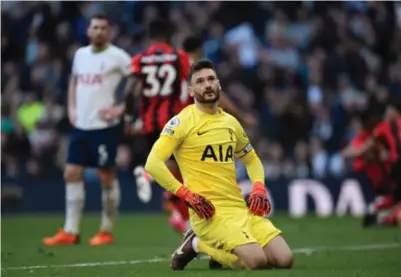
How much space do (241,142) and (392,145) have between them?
7.37m

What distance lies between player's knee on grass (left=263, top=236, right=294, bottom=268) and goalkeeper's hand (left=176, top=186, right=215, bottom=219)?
0.62 m

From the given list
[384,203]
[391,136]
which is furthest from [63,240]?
[384,203]

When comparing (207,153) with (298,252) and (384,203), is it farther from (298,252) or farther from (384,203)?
(384,203)

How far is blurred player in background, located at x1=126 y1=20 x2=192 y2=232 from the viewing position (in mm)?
14273

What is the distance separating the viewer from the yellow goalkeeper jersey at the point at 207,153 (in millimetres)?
10648

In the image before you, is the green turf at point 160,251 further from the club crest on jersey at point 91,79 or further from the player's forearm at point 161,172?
the club crest on jersey at point 91,79

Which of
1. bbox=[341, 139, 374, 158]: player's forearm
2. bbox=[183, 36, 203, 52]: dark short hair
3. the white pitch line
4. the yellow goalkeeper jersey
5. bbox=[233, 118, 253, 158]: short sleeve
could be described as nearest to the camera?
the yellow goalkeeper jersey

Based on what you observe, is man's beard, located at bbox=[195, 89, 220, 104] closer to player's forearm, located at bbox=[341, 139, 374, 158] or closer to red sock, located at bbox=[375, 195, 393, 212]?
player's forearm, located at bbox=[341, 139, 374, 158]

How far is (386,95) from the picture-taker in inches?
940

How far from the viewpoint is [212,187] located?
10.7 meters

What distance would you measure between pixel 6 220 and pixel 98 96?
263 inches

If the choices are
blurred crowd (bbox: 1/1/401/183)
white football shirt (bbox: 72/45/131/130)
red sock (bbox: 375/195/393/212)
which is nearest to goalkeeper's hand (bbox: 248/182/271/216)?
white football shirt (bbox: 72/45/131/130)

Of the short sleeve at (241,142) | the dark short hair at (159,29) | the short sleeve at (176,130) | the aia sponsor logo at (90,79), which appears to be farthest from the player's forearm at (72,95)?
the short sleeve at (176,130)

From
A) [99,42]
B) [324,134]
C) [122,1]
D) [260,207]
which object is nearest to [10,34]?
[122,1]
